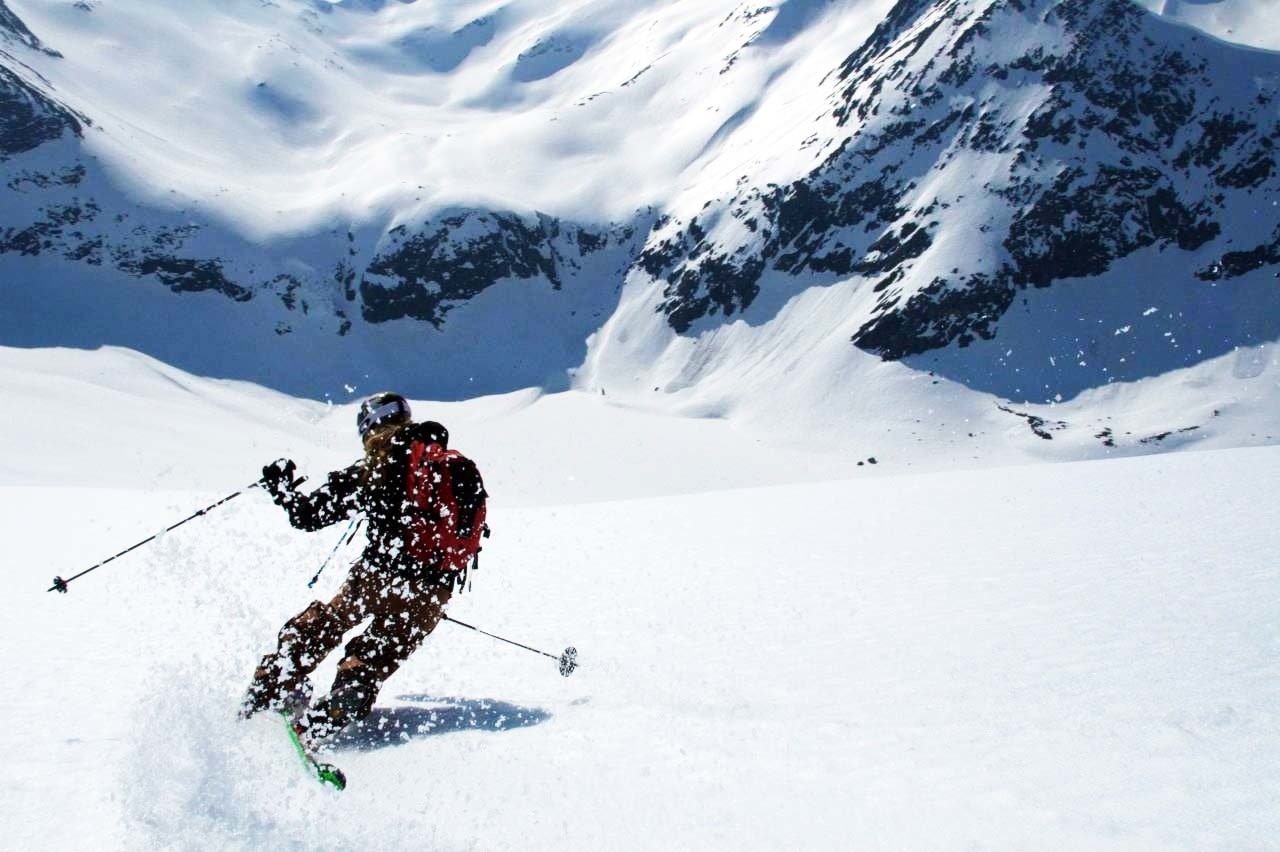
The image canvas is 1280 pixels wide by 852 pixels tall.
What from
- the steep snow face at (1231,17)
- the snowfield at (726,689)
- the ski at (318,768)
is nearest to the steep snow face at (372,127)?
the steep snow face at (1231,17)

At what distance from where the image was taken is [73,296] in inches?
4451

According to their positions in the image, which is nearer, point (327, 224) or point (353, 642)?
point (353, 642)

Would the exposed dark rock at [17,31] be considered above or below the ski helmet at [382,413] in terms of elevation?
above

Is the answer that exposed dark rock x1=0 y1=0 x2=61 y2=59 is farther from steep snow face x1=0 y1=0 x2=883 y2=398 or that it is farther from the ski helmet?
the ski helmet

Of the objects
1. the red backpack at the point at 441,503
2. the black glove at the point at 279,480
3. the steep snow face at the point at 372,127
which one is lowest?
the red backpack at the point at 441,503

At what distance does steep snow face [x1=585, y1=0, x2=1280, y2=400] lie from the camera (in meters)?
95.5

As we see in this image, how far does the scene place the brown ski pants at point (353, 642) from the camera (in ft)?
19.2

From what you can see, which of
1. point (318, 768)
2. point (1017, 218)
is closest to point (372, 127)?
point (1017, 218)

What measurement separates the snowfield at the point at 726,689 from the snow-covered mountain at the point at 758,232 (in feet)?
272

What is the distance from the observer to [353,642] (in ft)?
20.5

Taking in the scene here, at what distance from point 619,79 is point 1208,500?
199099 mm

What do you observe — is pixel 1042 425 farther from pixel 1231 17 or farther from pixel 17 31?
pixel 17 31

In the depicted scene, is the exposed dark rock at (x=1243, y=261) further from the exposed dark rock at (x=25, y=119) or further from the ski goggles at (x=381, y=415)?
the exposed dark rock at (x=25, y=119)

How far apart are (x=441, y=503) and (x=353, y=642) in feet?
3.90
